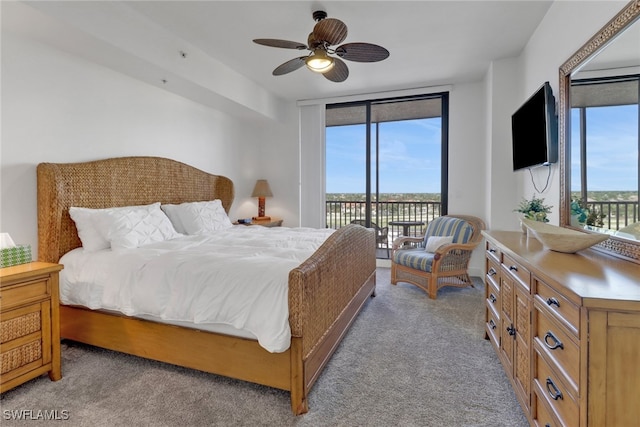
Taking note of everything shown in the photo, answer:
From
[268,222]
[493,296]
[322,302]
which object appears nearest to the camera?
[322,302]

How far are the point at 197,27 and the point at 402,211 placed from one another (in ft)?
16.0

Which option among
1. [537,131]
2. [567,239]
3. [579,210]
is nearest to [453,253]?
[537,131]

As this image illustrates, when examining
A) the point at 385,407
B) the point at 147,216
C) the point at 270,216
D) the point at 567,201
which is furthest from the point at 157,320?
the point at 270,216

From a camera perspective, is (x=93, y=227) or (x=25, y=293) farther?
(x=93, y=227)

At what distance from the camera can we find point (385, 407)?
1711 mm

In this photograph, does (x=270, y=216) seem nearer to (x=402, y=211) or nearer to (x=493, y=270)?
(x=402, y=211)

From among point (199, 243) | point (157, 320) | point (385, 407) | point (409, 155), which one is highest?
point (409, 155)

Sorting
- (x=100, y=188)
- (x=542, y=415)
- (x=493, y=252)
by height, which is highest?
(x=100, y=188)

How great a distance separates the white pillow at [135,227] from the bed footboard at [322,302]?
5.25 ft

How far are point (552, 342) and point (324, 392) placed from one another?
4.10 ft

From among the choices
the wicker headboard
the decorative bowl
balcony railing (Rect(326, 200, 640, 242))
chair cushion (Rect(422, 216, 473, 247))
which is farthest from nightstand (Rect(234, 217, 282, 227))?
the decorative bowl

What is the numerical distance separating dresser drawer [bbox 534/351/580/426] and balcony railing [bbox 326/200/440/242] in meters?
4.64

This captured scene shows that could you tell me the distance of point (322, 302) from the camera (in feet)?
6.39

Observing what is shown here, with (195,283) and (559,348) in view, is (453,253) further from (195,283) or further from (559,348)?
(195,283)
